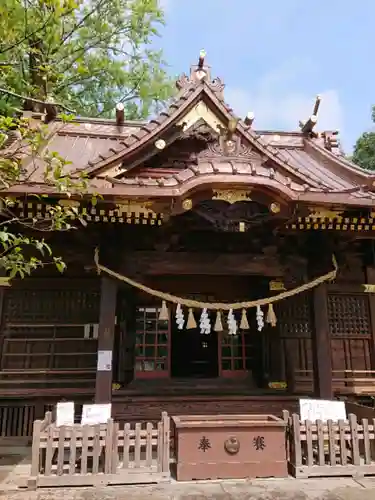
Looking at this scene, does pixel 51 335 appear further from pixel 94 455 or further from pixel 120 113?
pixel 120 113

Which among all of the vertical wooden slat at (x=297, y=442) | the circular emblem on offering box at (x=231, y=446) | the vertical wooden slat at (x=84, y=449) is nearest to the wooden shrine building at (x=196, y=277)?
the vertical wooden slat at (x=84, y=449)

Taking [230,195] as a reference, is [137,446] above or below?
below

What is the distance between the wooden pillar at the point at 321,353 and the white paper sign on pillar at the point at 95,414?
378cm

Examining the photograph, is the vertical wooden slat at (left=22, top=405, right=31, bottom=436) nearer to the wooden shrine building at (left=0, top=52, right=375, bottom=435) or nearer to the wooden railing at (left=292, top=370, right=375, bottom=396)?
the wooden shrine building at (left=0, top=52, right=375, bottom=435)

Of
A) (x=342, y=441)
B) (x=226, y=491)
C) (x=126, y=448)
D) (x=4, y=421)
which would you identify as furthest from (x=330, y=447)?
(x=4, y=421)

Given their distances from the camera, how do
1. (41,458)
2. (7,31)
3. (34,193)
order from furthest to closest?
(34,193), (41,458), (7,31)

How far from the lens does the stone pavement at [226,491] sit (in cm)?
520

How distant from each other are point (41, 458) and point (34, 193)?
3.83 metres

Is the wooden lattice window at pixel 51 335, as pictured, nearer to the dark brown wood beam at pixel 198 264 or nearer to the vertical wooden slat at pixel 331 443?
the dark brown wood beam at pixel 198 264

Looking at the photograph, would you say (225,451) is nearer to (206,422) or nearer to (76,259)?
(206,422)

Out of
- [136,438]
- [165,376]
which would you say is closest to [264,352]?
[165,376]

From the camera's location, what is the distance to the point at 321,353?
7473mm

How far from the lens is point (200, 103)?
8367 mm

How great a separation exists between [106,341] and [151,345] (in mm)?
2443
